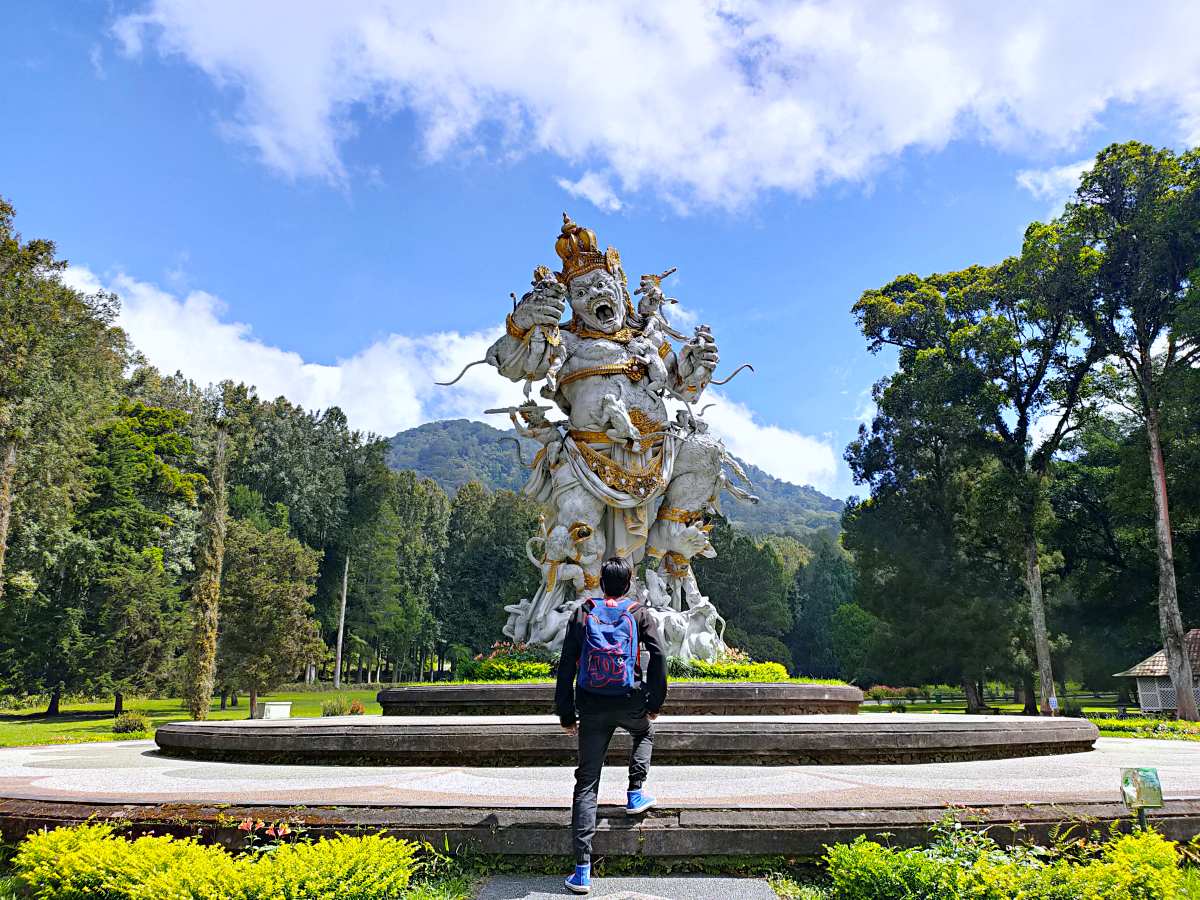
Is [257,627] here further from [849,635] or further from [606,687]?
[849,635]

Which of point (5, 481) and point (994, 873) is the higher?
point (5, 481)

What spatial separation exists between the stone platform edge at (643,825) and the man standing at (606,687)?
218 mm

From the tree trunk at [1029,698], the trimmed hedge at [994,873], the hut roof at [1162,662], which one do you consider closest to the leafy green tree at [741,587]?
the tree trunk at [1029,698]

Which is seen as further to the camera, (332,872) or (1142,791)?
(1142,791)

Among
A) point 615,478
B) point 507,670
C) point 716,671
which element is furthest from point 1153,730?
point 507,670

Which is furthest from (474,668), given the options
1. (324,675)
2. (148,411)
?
(324,675)

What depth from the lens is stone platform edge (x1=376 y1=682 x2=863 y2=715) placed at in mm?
10891

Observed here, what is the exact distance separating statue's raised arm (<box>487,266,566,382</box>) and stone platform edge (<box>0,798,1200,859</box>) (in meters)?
9.88

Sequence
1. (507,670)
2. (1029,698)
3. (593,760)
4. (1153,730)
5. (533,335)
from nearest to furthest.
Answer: (593,760), (507,670), (533,335), (1153,730), (1029,698)

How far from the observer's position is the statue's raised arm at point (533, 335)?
13.9m

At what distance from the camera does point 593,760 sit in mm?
4504

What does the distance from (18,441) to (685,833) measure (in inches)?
1192

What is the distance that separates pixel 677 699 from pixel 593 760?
670 cm

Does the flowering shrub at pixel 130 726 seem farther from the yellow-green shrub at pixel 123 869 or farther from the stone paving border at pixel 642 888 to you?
the stone paving border at pixel 642 888
